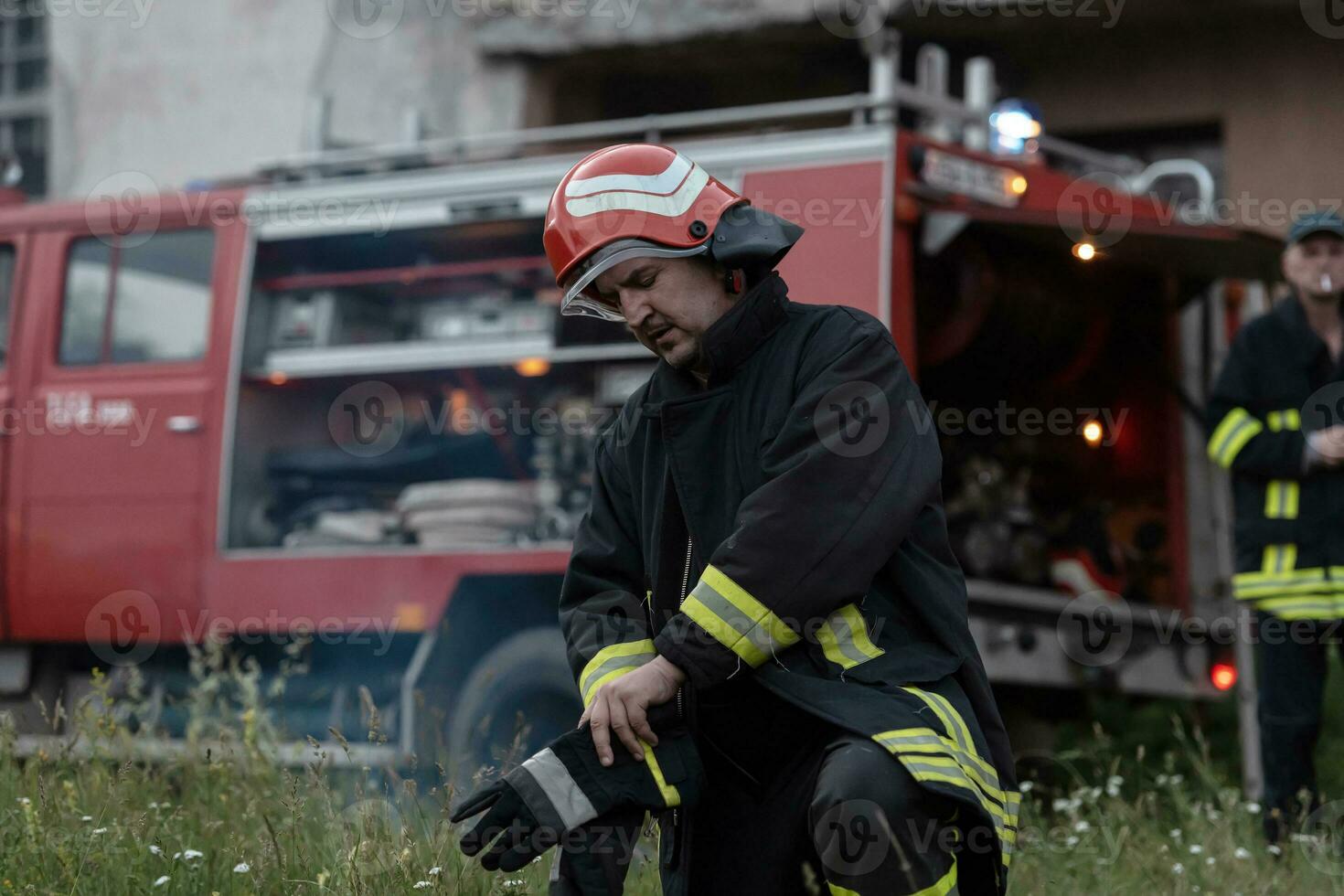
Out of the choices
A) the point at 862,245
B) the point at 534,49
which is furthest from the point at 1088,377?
the point at 534,49

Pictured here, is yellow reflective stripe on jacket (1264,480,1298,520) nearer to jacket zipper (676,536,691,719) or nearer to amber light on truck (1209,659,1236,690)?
amber light on truck (1209,659,1236,690)

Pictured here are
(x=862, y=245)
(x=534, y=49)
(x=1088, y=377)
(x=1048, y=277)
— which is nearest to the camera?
(x=862, y=245)

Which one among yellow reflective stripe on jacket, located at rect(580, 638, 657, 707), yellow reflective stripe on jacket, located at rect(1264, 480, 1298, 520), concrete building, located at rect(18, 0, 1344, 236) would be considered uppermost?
concrete building, located at rect(18, 0, 1344, 236)

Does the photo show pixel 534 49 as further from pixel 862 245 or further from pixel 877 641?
pixel 877 641

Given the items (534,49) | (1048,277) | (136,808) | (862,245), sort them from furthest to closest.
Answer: (534,49)
(1048,277)
(862,245)
(136,808)

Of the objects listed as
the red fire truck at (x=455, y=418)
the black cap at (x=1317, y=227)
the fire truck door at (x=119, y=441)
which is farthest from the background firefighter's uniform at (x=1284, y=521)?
the fire truck door at (x=119, y=441)

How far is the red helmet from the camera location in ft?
8.65

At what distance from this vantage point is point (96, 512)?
21.3 ft

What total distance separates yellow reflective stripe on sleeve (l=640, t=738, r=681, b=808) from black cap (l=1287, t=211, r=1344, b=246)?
288 centimetres

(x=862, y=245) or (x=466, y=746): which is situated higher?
(x=862, y=245)

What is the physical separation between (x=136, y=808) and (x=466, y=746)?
1774 mm

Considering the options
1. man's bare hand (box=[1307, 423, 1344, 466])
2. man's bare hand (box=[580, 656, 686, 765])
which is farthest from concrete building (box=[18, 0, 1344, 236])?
man's bare hand (box=[580, 656, 686, 765])

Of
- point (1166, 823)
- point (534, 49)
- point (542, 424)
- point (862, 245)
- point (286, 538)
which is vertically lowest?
point (1166, 823)

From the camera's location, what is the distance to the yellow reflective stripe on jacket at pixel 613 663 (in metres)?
2.61
